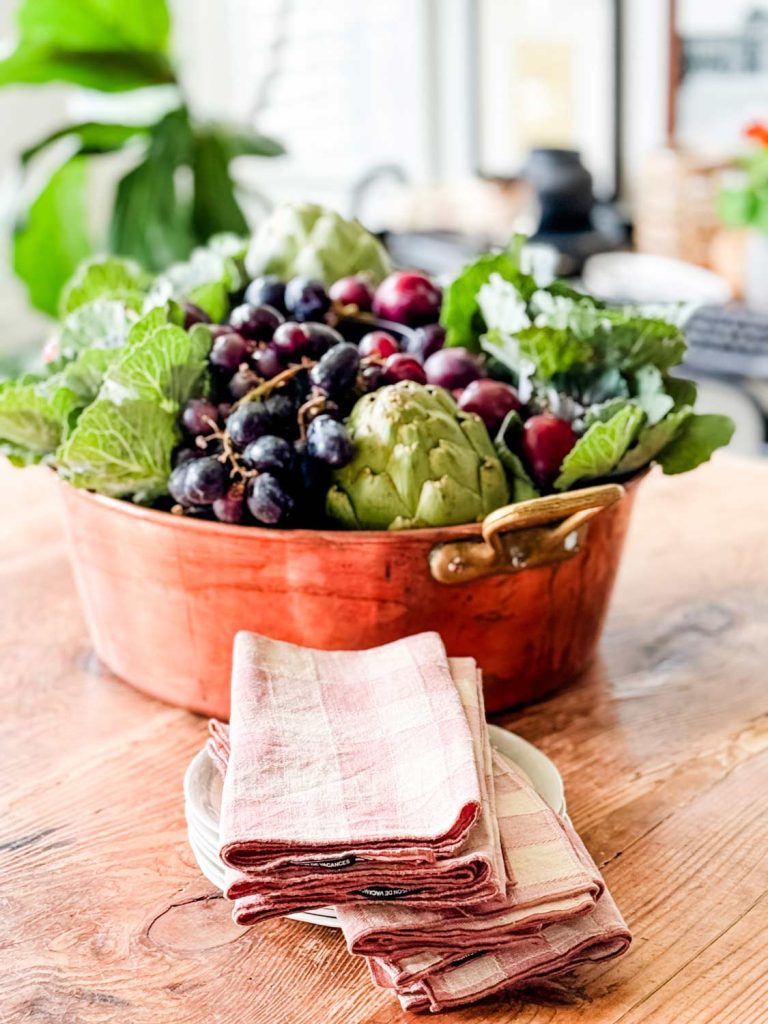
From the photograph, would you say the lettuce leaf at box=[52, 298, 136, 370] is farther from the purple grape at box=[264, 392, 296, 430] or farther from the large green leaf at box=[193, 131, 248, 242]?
the large green leaf at box=[193, 131, 248, 242]

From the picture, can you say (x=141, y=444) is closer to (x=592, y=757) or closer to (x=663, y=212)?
(x=592, y=757)

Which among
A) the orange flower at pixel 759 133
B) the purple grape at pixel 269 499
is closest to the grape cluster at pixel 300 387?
the purple grape at pixel 269 499

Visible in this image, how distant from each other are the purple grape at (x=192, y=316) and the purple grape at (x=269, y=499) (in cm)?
22

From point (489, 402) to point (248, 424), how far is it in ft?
0.65

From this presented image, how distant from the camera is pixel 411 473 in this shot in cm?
82

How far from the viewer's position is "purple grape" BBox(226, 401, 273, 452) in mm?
820

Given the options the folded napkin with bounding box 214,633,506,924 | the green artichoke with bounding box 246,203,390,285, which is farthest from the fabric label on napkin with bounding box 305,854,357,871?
the green artichoke with bounding box 246,203,390,285

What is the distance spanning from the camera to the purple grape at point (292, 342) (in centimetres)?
91

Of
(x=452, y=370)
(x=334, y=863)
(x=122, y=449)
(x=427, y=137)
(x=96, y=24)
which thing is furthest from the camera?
(x=427, y=137)

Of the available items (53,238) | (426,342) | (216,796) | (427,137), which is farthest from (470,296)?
(427,137)

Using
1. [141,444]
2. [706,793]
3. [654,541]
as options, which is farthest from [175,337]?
[654,541]

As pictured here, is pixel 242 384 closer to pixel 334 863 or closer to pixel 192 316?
pixel 192 316

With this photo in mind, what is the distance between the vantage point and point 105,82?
250 centimetres

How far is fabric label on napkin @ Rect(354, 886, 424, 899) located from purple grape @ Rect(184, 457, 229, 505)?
1.03 ft
